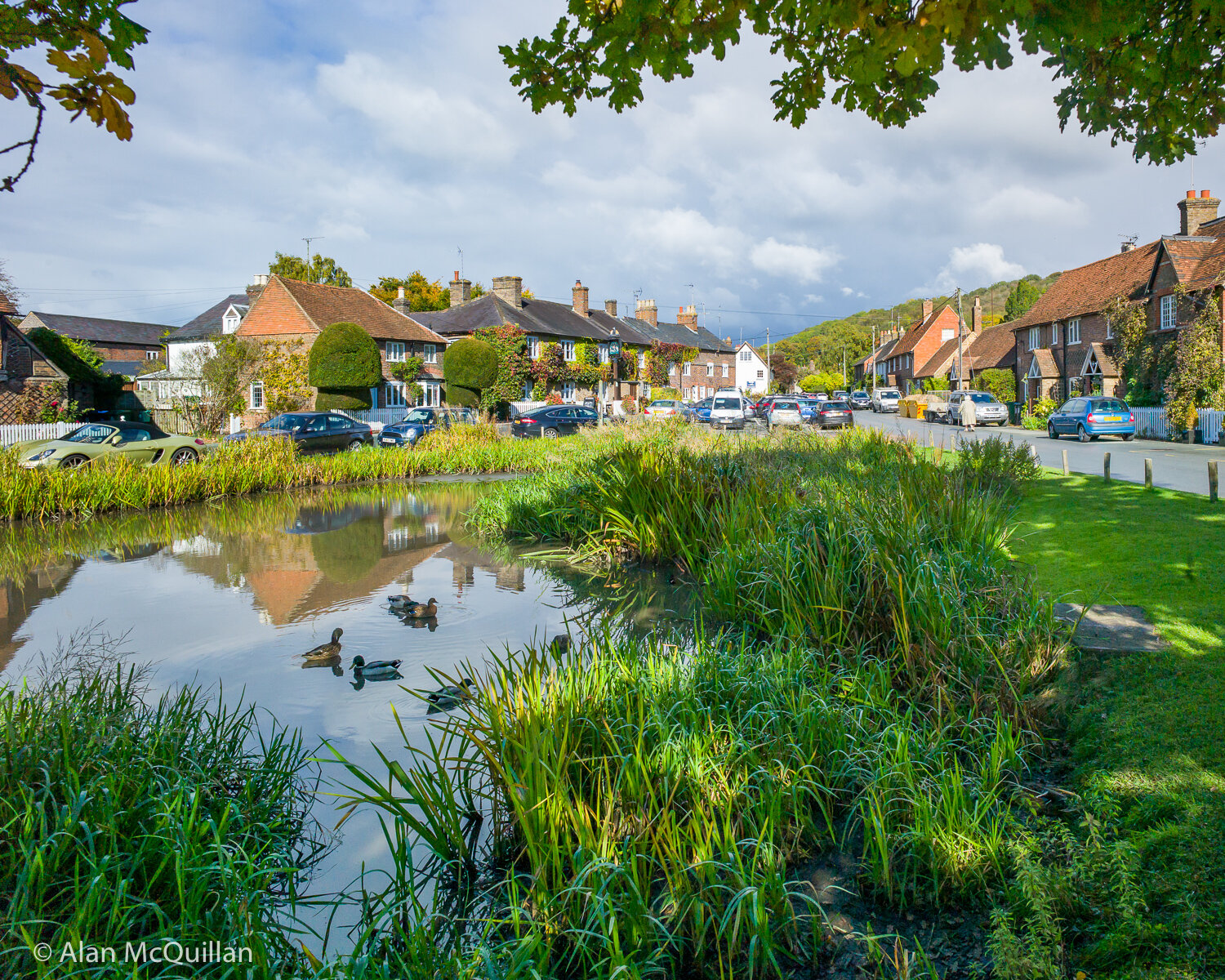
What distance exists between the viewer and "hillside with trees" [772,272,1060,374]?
86.7 metres

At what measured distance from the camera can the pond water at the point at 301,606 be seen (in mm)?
6074

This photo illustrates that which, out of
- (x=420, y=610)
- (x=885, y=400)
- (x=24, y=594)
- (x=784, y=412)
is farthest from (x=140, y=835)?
(x=885, y=400)

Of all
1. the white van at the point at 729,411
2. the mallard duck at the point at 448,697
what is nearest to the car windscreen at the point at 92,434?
the mallard duck at the point at 448,697

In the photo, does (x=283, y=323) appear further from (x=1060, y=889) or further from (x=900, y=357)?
(x=900, y=357)

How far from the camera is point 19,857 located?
3508 millimetres

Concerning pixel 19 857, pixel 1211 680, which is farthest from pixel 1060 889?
pixel 19 857

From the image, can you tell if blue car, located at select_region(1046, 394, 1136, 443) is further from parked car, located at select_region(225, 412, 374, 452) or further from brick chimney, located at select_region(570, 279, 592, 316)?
brick chimney, located at select_region(570, 279, 592, 316)

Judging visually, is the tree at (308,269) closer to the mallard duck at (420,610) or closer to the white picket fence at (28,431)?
the white picket fence at (28,431)

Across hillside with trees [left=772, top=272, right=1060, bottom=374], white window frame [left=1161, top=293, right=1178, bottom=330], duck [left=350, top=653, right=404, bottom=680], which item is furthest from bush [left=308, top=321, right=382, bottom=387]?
hillside with trees [left=772, top=272, right=1060, bottom=374]

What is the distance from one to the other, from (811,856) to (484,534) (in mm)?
10449

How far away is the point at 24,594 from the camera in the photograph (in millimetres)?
9750

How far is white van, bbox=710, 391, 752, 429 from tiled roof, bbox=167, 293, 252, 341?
35.6 metres

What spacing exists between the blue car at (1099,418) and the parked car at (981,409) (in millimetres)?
11167

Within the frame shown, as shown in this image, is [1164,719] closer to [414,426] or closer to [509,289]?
[414,426]
